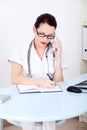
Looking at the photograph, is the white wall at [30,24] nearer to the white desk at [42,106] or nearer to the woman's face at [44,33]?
the woman's face at [44,33]

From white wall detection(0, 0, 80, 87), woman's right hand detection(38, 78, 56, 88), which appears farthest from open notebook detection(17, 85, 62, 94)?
white wall detection(0, 0, 80, 87)

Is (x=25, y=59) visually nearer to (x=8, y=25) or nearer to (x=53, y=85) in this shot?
(x=53, y=85)

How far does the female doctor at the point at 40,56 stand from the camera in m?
1.80

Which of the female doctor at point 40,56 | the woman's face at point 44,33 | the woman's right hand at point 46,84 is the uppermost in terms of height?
the woman's face at point 44,33

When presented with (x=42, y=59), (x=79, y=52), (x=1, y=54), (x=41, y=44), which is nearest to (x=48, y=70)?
(x=42, y=59)

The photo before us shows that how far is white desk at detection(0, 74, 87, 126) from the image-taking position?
1229 mm

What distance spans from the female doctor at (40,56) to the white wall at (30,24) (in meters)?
0.63

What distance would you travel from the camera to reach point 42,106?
4.39 feet

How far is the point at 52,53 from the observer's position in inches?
76.9

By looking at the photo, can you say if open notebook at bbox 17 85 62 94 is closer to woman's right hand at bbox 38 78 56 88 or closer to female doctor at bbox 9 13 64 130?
woman's right hand at bbox 38 78 56 88

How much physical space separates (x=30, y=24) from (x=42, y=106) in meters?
1.45

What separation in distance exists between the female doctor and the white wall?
0.63 metres

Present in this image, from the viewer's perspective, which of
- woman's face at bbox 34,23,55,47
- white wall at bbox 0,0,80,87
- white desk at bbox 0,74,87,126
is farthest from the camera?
white wall at bbox 0,0,80,87

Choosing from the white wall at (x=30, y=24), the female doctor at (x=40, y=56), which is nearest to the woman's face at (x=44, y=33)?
the female doctor at (x=40, y=56)
